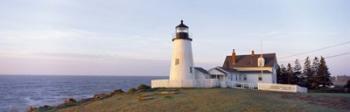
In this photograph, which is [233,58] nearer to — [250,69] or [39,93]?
[250,69]

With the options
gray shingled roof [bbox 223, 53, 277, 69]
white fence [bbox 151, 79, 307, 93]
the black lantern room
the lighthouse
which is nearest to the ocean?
white fence [bbox 151, 79, 307, 93]

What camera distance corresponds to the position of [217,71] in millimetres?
34062

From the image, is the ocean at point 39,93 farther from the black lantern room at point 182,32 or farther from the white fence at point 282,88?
the white fence at point 282,88

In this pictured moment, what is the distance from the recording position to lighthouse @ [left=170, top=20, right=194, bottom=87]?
97.7 feet

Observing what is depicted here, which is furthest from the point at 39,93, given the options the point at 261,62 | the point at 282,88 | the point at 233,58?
the point at 282,88

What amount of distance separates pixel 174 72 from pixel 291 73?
21.1m

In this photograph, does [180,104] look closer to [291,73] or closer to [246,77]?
[246,77]

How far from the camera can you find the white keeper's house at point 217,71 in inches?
1125

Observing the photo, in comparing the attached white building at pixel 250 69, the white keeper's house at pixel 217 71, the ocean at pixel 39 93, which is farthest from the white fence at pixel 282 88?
the ocean at pixel 39 93

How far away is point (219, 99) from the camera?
18.3m

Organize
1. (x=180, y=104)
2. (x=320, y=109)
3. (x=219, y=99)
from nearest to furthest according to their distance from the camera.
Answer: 1. (x=320, y=109)
2. (x=180, y=104)
3. (x=219, y=99)

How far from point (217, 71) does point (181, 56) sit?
20.3 feet

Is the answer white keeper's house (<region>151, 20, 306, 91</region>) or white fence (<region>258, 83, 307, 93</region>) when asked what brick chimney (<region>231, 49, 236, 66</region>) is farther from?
white fence (<region>258, 83, 307, 93</region>)

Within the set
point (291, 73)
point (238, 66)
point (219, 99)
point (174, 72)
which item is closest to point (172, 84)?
point (174, 72)
